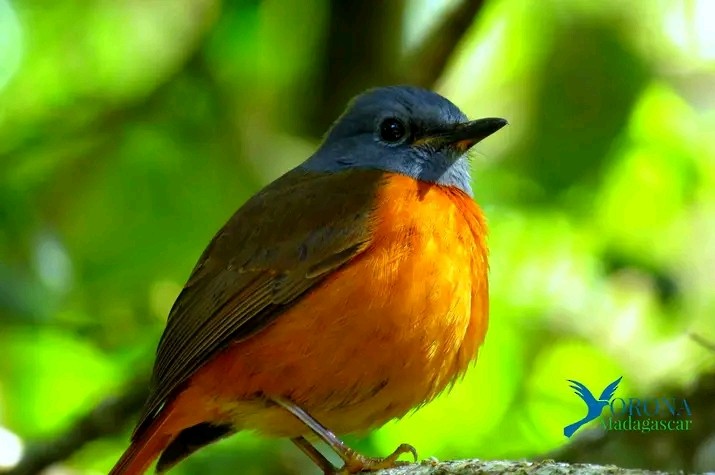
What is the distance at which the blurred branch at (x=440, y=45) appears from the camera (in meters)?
5.90

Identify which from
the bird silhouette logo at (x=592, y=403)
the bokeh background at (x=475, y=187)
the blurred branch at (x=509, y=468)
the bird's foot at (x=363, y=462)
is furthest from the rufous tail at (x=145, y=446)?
the bird silhouette logo at (x=592, y=403)

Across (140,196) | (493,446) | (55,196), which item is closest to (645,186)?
(493,446)

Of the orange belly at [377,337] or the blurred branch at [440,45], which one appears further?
the blurred branch at [440,45]

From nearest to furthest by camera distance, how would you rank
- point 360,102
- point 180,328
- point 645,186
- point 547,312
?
point 180,328
point 360,102
point 547,312
point 645,186

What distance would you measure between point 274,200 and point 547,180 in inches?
80.5

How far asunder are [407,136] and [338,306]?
121 cm

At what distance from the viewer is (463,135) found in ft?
16.9

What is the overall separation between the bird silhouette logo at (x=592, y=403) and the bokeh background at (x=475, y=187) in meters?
0.09

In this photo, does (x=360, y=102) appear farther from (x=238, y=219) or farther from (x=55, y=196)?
(x=55, y=196)

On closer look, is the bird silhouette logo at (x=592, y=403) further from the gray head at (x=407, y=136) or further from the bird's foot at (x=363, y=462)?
the bird's foot at (x=363, y=462)

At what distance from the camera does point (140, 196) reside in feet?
21.6

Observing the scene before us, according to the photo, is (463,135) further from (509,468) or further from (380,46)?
(509,468)

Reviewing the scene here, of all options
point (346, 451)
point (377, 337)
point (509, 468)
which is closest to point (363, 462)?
point (346, 451)

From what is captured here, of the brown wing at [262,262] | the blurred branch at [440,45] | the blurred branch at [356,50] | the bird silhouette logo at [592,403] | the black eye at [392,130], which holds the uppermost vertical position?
the blurred branch at [356,50]
